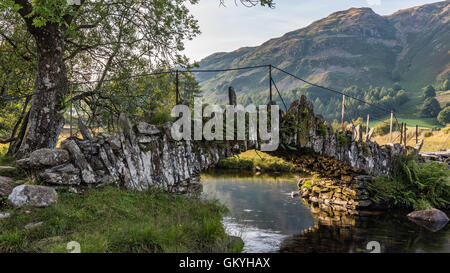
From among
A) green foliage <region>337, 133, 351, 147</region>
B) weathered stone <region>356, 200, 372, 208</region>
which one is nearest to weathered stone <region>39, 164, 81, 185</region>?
green foliage <region>337, 133, 351, 147</region>

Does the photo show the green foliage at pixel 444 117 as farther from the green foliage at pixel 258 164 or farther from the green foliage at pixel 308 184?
the green foliage at pixel 308 184

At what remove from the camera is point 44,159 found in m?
5.98

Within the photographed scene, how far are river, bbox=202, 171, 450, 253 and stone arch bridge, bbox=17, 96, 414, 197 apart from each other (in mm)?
1167

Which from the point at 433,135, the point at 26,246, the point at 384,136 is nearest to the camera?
the point at 26,246

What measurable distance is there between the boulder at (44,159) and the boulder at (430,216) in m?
14.0

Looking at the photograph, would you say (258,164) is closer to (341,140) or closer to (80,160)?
(341,140)

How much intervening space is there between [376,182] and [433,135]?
27.8 m

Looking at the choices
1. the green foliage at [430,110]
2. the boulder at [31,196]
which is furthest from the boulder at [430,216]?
the green foliage at [430,110]

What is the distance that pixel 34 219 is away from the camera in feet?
17.2

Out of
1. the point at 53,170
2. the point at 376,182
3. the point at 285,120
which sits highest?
the point at 285,120

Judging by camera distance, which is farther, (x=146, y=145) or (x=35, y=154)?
(x=146, y=145)

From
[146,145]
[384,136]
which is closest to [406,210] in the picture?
[146,145]

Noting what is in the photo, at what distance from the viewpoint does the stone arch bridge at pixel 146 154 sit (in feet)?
20.2

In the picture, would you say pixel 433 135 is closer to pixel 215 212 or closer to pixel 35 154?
pixel 215 212
